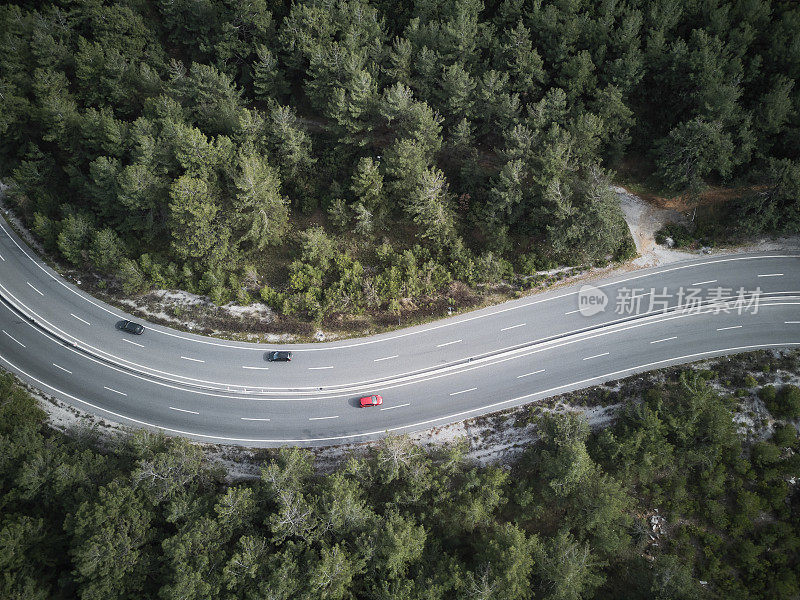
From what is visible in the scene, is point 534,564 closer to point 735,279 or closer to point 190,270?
point 735,279

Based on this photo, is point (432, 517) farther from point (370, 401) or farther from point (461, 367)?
point (461, 367)

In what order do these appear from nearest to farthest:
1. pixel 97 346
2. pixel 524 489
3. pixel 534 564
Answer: pixel 534 564, pixel 524 489, pixel 97 346

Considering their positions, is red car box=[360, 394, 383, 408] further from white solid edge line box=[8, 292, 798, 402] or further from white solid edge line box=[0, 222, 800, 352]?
white solid edge line box=[0, 222, 800, 352]

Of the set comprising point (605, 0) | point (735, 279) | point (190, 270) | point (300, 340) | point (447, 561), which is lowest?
point (447, 561)

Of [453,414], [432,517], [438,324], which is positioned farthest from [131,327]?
[432,517]

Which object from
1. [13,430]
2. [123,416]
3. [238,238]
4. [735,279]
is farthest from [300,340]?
[735,279]

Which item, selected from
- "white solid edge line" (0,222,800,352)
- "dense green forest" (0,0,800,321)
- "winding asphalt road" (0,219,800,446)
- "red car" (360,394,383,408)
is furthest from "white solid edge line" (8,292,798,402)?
"dense green forest" (0,0,800,321)
